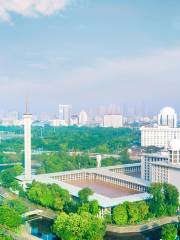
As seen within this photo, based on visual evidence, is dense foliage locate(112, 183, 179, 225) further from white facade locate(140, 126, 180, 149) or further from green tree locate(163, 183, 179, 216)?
white facade locate(140, 126, 180, 149)

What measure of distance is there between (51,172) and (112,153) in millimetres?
9027

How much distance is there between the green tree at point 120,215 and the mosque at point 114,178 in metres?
0.50

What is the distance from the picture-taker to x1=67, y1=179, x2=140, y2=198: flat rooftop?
42.5 ft

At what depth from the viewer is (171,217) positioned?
10.8 metres

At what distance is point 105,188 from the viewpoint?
46.1 ft

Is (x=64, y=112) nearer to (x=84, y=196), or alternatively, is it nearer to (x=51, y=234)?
(x=84, y=196)

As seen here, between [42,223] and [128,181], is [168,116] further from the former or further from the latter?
[42,223]

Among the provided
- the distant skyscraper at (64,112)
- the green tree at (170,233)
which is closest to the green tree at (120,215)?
the green tree at (170,233)

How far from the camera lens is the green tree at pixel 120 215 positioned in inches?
392

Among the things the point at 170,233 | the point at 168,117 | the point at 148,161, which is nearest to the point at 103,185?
the point at 148,161

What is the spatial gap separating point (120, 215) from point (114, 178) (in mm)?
4821

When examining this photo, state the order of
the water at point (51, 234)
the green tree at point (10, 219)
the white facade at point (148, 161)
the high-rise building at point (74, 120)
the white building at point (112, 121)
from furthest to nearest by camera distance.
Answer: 1. the high-rise building at point (74, 120)
2. the white building at point (112, 121)
3. the white facade at point (148, 161)
4. the water at point (51, 234)
5. the green tree at point (10, 219)

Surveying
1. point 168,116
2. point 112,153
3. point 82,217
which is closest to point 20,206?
point 82,217

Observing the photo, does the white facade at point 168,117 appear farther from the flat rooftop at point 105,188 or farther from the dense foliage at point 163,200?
the dense foliage at point 163,200
